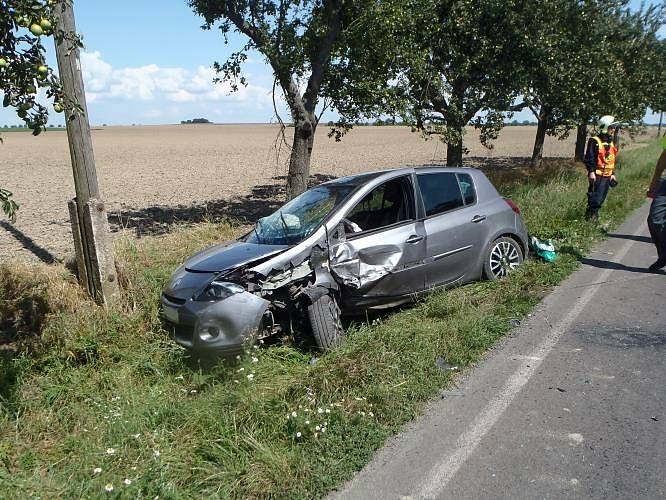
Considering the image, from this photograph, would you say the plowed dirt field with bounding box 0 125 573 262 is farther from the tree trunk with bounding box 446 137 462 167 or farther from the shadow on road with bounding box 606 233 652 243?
the shadow on road with bounding box 606 233 652 243

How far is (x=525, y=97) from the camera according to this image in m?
15.5

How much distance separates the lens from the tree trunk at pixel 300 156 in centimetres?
1034

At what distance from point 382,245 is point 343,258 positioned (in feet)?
1.56

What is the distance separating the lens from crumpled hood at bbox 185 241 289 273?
5.11 m

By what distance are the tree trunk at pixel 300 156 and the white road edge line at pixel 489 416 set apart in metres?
6.18

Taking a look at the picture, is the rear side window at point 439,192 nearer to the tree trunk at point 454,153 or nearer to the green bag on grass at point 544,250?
the green bag on grass at point 544,250

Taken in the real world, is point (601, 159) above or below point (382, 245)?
above

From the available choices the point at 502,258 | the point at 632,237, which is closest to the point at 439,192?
the point at 502,258

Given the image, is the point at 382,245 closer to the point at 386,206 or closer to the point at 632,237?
the point at 386,206

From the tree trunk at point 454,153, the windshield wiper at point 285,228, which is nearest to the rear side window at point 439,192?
the windshield wiper at point 285,228

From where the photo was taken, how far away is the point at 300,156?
34.6ft

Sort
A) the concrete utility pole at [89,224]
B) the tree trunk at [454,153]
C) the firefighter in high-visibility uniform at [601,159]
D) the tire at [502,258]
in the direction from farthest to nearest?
the tree trunk at [454,153]
the firefighter in high-visibility uniform at [601,159]
the tire at [502,258]
the concrete utility pole at [89,224]

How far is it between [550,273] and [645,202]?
8.28 m

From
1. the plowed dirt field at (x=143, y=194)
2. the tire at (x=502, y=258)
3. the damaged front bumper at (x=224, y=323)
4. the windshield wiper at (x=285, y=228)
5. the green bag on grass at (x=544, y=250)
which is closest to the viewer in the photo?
the damaged front bumper at (x=224, y=323)
